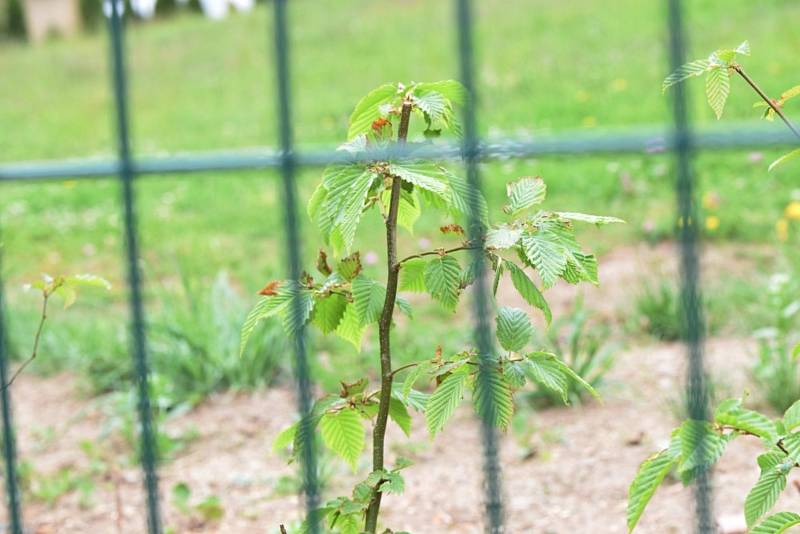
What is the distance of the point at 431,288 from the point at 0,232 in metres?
4.18

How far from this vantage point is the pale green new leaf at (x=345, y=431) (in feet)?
4.79

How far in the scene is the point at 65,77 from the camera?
13.1 m

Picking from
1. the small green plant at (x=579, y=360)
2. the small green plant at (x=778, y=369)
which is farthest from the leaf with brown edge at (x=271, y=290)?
the small green plant at (x=579, y=360)

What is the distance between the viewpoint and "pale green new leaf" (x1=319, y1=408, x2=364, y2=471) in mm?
1461

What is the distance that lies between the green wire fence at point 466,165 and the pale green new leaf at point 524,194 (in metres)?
0.10

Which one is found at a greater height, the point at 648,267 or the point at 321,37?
the point at 321,37

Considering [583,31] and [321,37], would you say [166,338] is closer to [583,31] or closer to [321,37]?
[583,31]

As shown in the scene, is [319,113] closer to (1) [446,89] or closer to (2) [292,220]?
(1) [446,89]

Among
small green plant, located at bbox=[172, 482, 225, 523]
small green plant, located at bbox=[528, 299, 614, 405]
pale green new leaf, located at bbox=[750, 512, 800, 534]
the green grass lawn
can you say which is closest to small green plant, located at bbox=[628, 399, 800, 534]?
pale green new leaf, located at bbox=[750, 512, 800, 534]

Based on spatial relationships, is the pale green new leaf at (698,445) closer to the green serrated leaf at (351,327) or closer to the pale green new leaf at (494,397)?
the pale green new leaf at (494,397)

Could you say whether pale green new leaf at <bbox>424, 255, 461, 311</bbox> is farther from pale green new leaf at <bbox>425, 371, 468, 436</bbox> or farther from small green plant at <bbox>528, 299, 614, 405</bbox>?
small green plant at <bbox>528, 299, 614, 405</bbox>

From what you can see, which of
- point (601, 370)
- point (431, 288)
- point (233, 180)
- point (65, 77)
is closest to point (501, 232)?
point (431, 288)

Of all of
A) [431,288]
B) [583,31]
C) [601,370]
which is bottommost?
[601,370]

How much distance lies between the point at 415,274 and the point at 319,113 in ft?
22.4
